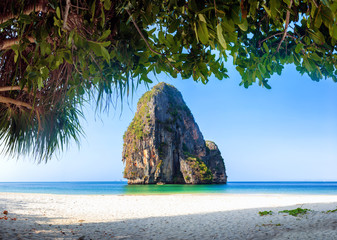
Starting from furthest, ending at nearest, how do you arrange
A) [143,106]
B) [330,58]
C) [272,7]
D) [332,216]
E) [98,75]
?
1. [143,106]
2. [332,216]
3. [330,58]
4. [98,75]
5. [272,7]

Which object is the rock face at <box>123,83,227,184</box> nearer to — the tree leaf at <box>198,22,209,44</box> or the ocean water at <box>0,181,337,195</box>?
the ocean water at <box>0,181,337,195</box>

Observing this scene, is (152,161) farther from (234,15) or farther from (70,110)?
(234,15)

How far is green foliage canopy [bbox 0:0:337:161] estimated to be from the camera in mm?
1213

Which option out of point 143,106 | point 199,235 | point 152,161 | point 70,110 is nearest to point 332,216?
point 199,235

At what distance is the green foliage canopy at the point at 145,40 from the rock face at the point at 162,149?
37929mm

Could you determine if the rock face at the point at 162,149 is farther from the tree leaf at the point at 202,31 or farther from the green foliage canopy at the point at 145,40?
the tree leaf at the point at 202,31

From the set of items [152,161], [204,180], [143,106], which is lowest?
[204,180]

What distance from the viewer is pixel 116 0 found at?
5.61 ft

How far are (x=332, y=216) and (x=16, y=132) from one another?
19.2 ft

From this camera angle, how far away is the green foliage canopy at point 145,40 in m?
1.21

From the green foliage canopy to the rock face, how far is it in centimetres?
3793

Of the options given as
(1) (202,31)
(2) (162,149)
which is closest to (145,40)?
(1) (202,31)

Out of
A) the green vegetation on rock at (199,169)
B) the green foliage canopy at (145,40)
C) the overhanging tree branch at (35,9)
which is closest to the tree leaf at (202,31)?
the green foliage canopy at (145,40)

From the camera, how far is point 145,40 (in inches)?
60.6
